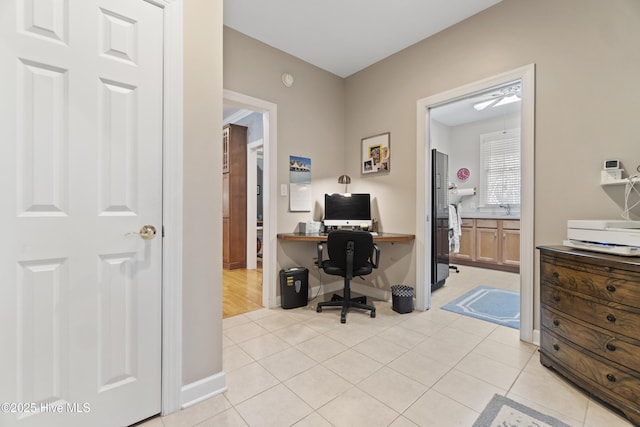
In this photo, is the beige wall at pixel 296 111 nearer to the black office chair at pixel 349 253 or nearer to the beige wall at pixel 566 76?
the black office chair at pixel 349 253

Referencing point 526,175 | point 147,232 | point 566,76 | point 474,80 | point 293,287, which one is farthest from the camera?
point 293,287

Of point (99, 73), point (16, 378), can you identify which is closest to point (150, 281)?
point (16, 378)

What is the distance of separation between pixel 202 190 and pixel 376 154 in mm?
2368

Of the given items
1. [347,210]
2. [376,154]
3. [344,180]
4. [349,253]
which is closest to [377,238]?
[349,253]

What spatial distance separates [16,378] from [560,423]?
250 cm

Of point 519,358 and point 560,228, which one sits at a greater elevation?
point 560,228

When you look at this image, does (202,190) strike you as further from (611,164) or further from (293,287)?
(611,164)

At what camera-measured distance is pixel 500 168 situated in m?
5.00

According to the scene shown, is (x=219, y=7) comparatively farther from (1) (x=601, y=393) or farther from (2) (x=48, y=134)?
(1) (x=601, y=393)

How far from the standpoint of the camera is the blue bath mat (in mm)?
2719

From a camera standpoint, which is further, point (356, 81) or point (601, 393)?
point (356, 81)

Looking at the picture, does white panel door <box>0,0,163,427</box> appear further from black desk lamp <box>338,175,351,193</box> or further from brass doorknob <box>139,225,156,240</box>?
black desk lamp <box>338,175,351,193</box>

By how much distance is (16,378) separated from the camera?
1092mm

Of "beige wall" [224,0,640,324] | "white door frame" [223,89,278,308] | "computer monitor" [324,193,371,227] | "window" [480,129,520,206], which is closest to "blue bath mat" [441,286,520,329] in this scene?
"beige wall" [224,0,640,324]
